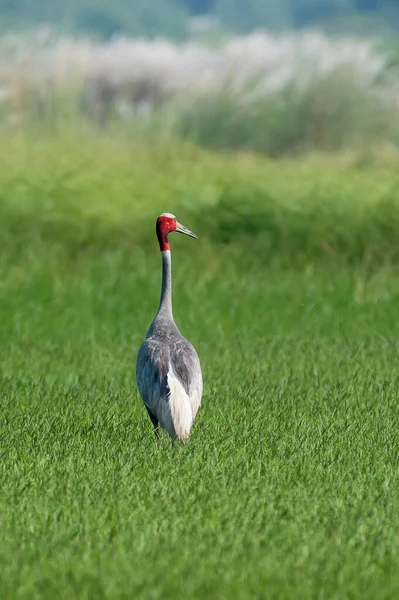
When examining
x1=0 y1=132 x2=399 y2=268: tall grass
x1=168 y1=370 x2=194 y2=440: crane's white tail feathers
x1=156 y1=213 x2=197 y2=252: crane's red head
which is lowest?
x1=0 y1=132 x2=399 y2=268: tall grass

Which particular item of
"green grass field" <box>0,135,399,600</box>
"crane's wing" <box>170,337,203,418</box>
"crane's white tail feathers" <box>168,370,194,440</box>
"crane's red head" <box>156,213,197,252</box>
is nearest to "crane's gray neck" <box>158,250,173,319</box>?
"crane's red head" <box>156,213,197,252</box>

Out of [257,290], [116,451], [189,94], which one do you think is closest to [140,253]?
[257,290]

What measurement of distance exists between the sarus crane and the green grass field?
8.0 inches

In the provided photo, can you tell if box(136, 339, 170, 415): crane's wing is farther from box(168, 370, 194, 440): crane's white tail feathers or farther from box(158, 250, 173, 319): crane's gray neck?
box(158, 250, 173, 319): crane's gray neck

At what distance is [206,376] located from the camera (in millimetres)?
10812

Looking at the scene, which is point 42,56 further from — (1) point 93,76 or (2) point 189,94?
(2) point 189,94

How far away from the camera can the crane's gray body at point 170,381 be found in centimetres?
723

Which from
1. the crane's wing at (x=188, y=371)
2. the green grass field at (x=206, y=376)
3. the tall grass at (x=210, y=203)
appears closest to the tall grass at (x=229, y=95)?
the green grass field at (x=206, y=376)

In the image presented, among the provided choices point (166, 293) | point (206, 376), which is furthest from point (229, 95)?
point (166, 293)

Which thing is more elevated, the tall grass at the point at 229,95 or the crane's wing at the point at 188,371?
the crane's wing at the point at 188,371

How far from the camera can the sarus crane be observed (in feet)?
23.7

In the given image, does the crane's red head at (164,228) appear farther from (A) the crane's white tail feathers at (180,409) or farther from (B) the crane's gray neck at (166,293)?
(A) the crane's white tail feathers at (180,409)

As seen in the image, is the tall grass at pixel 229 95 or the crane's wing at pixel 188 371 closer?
the crane's wing at pixel 188 371

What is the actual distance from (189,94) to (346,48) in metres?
3.07
